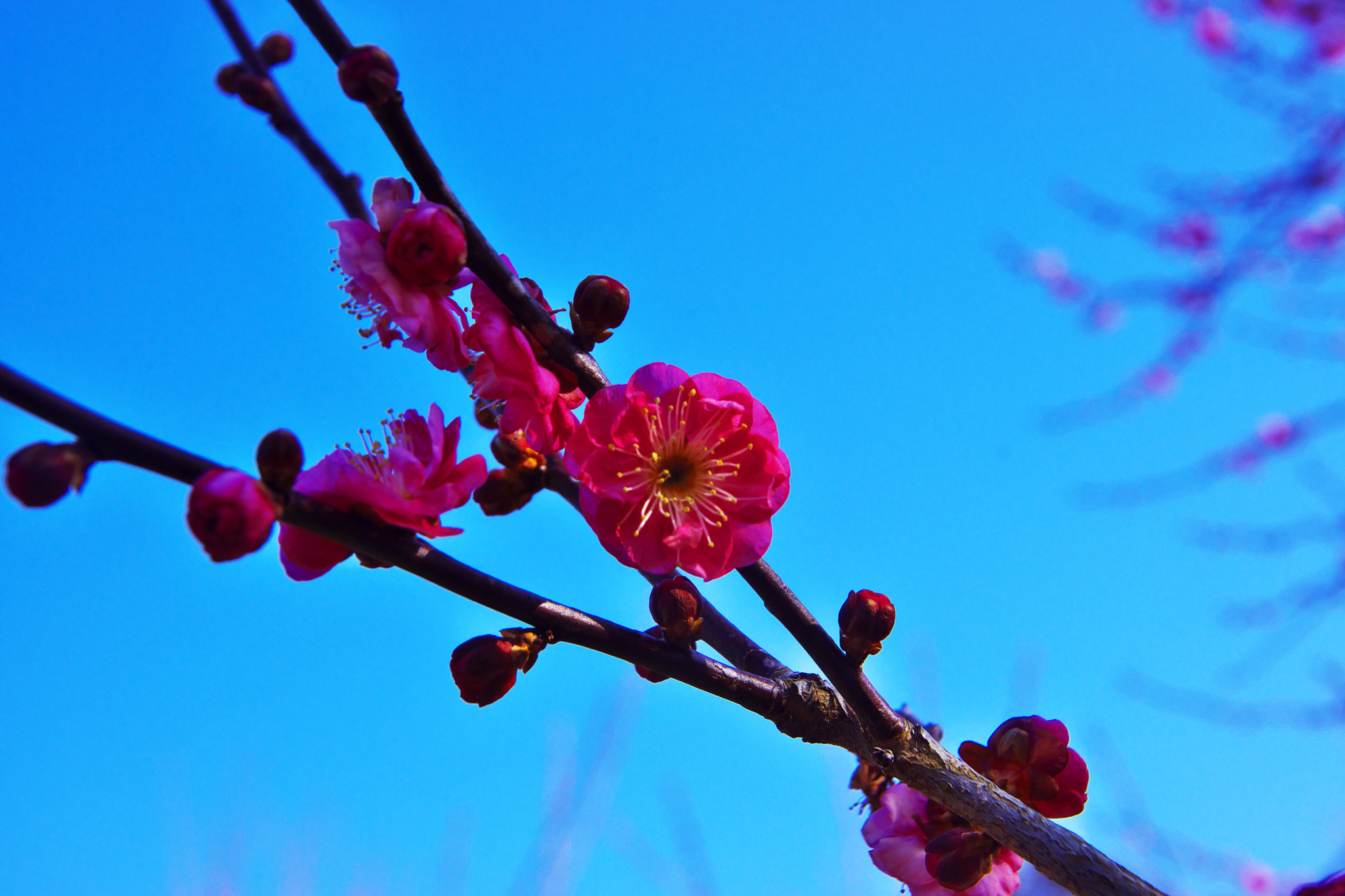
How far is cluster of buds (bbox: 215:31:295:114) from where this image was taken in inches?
62.9

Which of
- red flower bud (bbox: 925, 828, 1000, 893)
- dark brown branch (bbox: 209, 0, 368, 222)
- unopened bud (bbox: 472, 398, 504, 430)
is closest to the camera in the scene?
red flower bud (bbox: 925, 828, 1000, 893)

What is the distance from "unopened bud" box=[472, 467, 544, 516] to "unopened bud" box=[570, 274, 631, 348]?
22 cm

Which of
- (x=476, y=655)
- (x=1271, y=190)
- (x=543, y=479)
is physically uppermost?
(x=1271, y=190)

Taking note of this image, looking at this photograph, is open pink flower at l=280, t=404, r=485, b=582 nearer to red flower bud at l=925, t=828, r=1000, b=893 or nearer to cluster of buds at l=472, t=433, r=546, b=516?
cluster of buds at l=472, t=433, r=546, b=516

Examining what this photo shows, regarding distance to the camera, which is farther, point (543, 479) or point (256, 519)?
point (543, 479)

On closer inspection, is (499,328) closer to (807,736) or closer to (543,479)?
(543,479)

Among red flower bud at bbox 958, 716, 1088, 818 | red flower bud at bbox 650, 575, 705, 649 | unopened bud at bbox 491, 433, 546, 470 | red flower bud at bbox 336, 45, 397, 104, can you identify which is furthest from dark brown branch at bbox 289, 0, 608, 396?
red flower bud at bbox 958, 716, 1088, 818

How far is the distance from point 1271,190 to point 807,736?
4.39 m

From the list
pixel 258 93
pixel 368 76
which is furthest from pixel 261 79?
pixel 368 76

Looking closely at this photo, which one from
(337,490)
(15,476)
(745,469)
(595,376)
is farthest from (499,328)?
(15,476)

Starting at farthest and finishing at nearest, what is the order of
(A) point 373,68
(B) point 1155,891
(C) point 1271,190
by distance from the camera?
(C) point 1271,190 → (A) point 373,68 → (B) point 1155,891

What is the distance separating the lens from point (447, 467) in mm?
1119

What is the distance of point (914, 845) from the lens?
1.23 m

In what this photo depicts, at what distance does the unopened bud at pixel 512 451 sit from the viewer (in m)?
1.19
